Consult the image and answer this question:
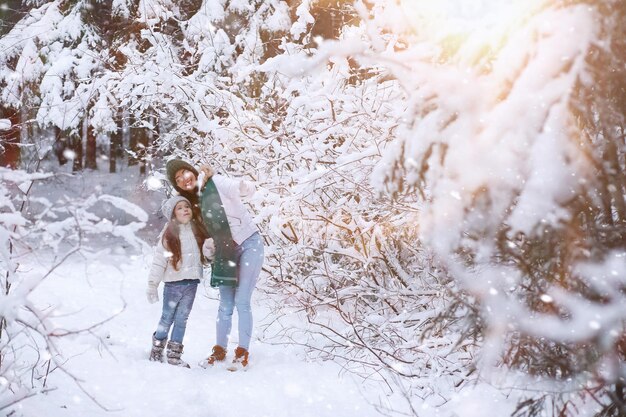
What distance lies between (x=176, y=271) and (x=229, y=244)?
21.5 inches

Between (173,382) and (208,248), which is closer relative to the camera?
(173,382)

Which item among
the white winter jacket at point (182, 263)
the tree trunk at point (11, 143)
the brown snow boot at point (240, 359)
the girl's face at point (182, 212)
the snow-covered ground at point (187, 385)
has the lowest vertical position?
the snow-covered ground at point (187, 385)

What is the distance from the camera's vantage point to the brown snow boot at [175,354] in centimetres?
505

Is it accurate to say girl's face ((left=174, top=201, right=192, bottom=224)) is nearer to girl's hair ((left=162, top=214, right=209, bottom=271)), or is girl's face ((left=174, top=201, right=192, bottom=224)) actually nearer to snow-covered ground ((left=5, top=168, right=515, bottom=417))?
girl's hair ((left=162, top=214, right=209, bottom=271))

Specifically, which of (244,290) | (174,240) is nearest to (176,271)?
(174,240)

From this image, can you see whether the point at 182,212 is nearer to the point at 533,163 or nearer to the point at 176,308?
the point at 176,308

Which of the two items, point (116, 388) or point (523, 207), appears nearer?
point (523, 207)

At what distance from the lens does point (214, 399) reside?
417 centimetres

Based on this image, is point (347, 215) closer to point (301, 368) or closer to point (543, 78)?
point (301, 368)

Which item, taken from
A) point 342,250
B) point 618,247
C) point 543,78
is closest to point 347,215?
point 342,250

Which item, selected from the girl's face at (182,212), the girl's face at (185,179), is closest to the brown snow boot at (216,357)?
the girl's face at (182,212)

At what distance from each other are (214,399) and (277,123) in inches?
189

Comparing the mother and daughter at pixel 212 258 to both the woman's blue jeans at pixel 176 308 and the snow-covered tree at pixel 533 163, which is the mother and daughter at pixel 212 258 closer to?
the woman's blue jeans at pixel 176 308

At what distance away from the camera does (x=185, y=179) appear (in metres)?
5.20
